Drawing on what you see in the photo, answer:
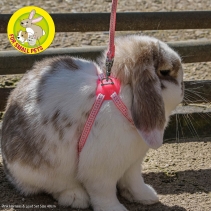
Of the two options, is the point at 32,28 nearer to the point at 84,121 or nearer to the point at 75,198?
the point at 84,121

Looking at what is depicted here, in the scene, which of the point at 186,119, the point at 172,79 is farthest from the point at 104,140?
the point at 186,119

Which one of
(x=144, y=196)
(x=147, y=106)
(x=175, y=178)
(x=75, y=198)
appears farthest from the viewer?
(x=175, y=178)

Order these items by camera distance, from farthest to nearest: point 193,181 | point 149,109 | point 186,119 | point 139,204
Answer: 1. point 186,119
2. point 193,181
3. point 139,204
4. point 149,109

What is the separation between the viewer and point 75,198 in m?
3.12

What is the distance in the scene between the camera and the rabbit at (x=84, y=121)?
2.82 meters

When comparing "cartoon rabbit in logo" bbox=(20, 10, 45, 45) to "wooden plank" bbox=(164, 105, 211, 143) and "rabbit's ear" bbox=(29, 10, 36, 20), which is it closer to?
"rabbit's ear" bbox=(29, 10, 36, 20)

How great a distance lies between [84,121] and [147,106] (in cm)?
37

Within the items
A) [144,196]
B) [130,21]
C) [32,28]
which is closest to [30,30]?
[32,28]

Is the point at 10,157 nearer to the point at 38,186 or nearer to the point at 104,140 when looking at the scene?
the point at 38,186

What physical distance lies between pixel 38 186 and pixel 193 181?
44.9 inches

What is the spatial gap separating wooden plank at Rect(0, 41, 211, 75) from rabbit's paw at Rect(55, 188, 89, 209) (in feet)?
4.63

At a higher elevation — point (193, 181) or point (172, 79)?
point (172, 79)

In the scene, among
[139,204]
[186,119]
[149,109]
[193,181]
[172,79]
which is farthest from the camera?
[186,119]

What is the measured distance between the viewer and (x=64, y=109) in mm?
2871
